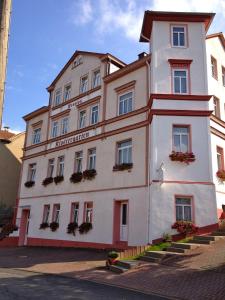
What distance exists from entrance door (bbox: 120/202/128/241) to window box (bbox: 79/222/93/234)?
2.47 metres

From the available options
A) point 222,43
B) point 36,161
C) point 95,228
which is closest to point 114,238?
point 95,228

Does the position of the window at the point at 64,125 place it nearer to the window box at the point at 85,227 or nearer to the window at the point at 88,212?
the window at the point at 88,212

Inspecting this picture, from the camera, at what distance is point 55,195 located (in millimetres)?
25891

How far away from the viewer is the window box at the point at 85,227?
21906mm

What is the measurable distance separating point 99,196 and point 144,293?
12.1 meters

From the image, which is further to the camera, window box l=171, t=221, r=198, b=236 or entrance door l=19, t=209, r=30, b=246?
entrance door l=19, t=209, r=30, b=246

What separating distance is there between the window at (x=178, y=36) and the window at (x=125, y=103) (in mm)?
4169

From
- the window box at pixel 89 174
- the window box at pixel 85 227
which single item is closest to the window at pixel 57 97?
the window box at pixel 89 174

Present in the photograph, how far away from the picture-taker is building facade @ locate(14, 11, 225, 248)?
1809cm

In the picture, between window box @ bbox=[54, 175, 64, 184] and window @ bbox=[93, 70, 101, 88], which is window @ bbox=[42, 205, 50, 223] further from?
window @ bbox=[93, 70, 101, 88]

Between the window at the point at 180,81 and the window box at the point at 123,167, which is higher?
the window at the point at 180,81

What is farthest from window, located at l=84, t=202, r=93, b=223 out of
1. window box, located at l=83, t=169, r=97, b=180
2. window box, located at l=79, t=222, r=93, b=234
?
window box, located at l=83, t=169, r=97, b=180

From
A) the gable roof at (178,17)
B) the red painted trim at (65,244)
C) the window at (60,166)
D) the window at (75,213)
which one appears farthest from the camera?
the window at (60,166)

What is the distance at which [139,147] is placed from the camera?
2031 cm
